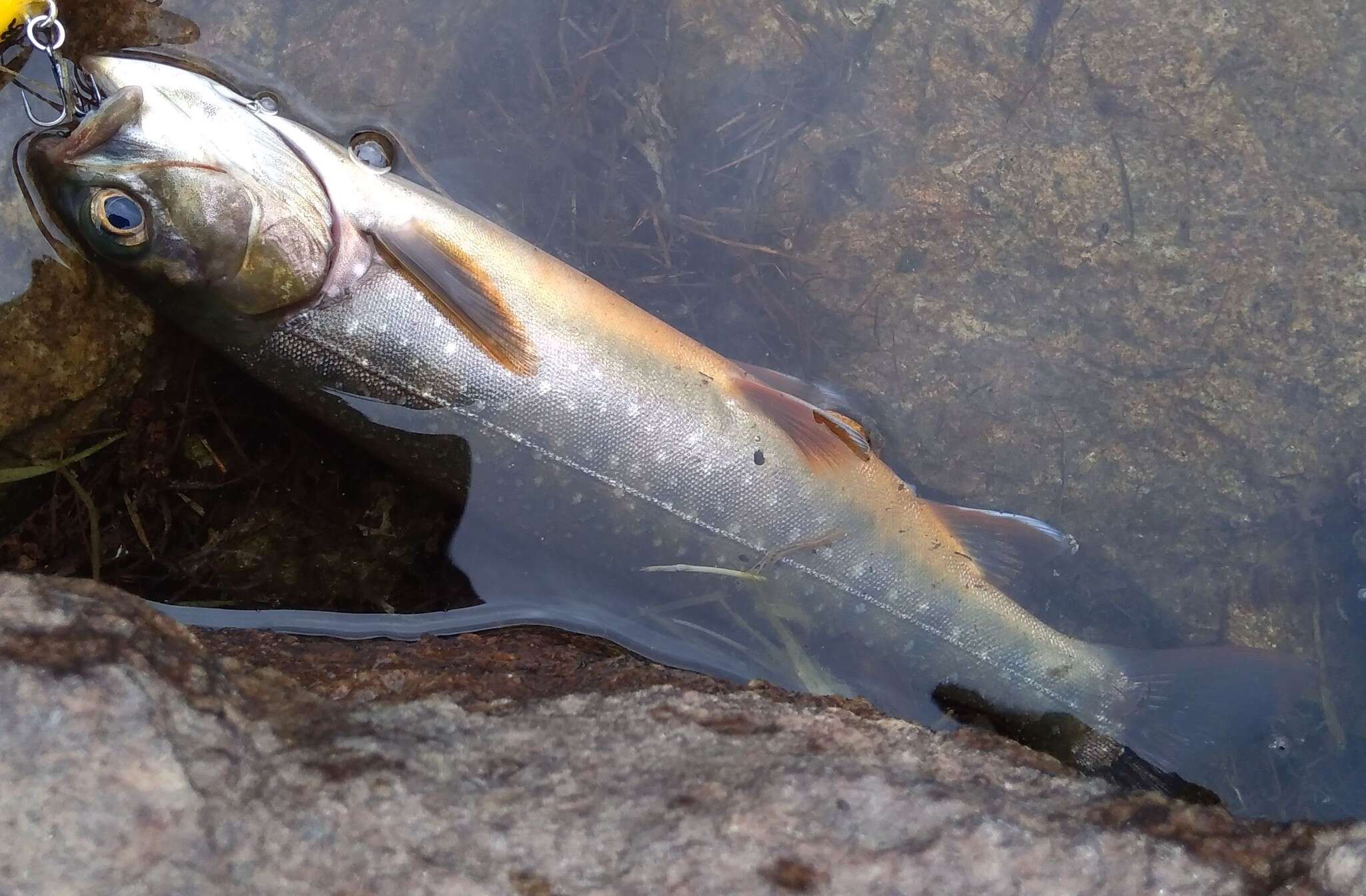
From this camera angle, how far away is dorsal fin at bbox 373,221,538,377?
3.19 metres

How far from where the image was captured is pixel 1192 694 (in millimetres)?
3562

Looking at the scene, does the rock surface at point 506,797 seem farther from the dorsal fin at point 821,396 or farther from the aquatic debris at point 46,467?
the dorsal fin at point 821,396

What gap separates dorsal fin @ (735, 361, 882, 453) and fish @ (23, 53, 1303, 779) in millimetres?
20

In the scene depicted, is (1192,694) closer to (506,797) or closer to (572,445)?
(572,445)

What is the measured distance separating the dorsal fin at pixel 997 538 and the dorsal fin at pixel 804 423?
1.54 feet

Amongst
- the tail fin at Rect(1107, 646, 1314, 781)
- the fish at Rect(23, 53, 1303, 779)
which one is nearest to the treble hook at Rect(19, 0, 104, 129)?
the fish at Rect(23, 53, 1303, 779)

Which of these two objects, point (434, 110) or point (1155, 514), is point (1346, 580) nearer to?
point (1155, 514)

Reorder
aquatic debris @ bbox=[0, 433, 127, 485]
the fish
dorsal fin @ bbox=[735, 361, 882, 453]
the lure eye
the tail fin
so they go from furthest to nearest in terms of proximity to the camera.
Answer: dorsal fin @ bbox=[735, 361, 882, 453] < the tail fin < aquatic debris @ bbox=[0, 433, 127, 485] < the fish < the lure eye

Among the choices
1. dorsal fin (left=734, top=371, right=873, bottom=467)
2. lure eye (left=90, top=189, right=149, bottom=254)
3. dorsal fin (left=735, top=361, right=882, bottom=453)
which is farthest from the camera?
dorsal fin (left=735, top=361, right=882, bottom=453)

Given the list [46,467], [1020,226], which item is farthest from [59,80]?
[1020,226]

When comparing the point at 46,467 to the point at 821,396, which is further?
the point at 821,396

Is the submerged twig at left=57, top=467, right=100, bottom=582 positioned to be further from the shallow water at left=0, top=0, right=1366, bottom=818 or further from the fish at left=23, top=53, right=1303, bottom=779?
the shallow water at left=0, top=0, right=1366, bottom=818

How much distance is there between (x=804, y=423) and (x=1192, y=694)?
1783 mm

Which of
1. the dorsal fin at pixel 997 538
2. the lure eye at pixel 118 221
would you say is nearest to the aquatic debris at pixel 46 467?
the lure eye at pixel 118 221
